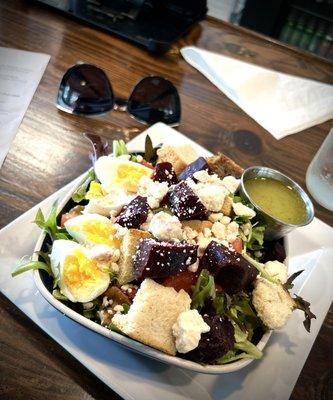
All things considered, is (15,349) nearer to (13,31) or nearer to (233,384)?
(233,384)

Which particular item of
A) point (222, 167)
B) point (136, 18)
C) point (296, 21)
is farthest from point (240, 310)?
point (296, 21)

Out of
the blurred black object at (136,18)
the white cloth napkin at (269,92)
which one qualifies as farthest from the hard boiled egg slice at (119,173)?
the blurred black object at (136,18)

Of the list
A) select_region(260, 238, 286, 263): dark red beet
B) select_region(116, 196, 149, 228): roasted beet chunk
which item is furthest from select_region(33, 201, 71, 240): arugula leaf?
select_region(260, 238, 286, 263): dark red beet

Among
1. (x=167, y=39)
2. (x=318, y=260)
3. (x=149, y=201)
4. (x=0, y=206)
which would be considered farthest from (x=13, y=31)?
(x=318, y=260)

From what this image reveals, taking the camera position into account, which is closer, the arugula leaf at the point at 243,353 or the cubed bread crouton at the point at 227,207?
the arugula leaf at the point at 243,353

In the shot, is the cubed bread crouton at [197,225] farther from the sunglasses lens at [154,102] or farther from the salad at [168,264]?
the sunglasses lens at [154,102]

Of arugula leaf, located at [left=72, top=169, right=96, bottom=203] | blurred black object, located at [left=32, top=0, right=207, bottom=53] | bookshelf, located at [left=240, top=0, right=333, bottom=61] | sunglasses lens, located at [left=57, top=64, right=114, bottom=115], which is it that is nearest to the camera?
arugula leaf, located at [left=72, top=169, right=96, bottom=203]

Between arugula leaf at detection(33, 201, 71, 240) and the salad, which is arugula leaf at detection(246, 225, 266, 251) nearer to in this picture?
the salad
